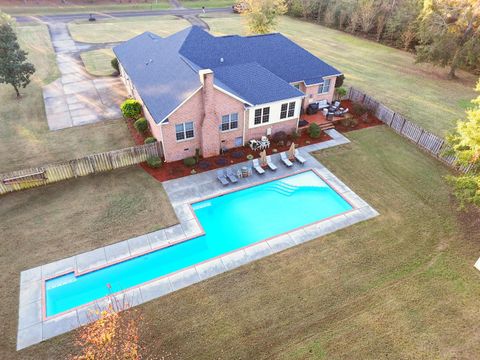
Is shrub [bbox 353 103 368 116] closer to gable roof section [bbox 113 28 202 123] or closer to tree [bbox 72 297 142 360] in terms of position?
gable roof section [bbox 113 28 202 123]

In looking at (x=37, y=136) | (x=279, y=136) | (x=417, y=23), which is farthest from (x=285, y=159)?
(x=417, y=23)

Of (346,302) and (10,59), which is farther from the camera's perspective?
(10,59)

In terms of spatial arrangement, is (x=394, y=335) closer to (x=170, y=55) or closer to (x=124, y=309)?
(x=124, y=309)

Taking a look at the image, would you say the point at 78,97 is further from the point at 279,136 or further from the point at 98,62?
the point at 279,136

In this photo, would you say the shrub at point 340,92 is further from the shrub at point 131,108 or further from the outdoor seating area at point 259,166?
the shrub at point 131,108

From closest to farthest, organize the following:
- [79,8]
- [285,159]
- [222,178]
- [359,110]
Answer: [222,178] < [285,159] < [359,110] < [79,8]

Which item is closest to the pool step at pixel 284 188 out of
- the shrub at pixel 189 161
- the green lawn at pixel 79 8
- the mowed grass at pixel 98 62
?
the shrub at pixel 189 161

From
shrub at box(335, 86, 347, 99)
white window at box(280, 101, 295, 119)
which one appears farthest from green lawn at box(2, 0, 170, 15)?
white window at box(280, 101, 295, 119)
